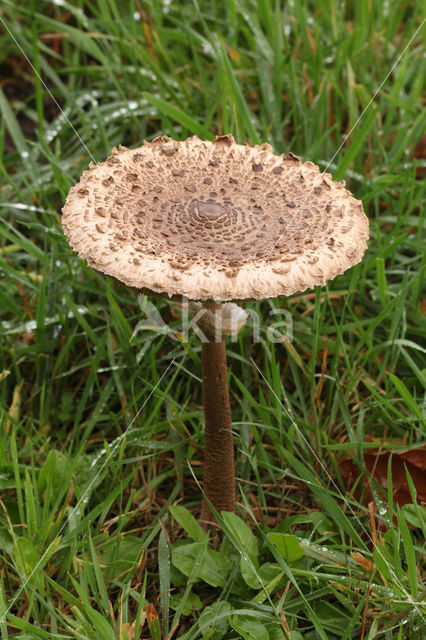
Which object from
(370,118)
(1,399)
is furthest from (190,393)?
(370,118)

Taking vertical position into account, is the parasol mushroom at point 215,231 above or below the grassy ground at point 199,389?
above

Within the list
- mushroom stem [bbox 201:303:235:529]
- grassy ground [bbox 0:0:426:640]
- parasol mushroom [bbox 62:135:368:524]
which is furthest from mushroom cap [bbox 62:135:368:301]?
grassy ground [bbox 0:0:426:640]

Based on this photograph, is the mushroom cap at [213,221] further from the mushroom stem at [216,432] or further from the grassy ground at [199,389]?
Answer: the grassy ground at [199,389]

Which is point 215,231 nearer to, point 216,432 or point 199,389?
point 216,432

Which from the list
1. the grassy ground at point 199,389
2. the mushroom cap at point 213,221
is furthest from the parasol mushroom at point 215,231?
the grassy ground at point 199,389

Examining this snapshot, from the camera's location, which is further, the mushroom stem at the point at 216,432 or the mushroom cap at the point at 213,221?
the mushroom stem at the point at 216,432

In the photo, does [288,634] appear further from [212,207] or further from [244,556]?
[212,207]

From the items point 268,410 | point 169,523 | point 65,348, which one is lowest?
point 169,523

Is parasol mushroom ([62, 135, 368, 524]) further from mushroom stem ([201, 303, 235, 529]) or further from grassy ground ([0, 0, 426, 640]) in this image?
grassy ground ([0, 0, 426, 640])
